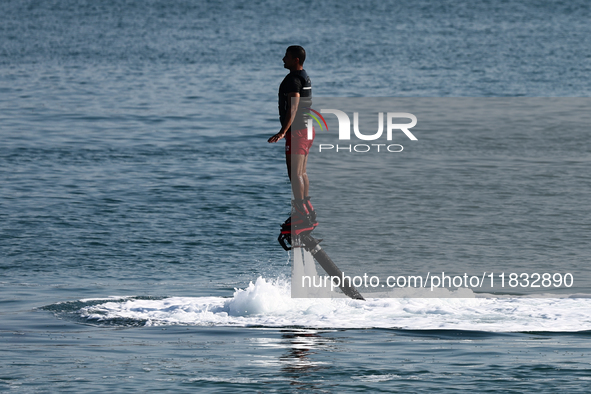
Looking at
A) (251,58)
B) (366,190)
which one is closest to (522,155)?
(366,190)

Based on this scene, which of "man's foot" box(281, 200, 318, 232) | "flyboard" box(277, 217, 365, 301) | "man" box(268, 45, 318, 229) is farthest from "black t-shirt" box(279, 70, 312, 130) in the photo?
"flyboard" box(277, 217, 365, 301)

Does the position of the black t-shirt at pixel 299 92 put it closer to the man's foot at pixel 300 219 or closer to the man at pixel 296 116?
the man at pixel 296 116

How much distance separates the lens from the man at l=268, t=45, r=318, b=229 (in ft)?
33.8

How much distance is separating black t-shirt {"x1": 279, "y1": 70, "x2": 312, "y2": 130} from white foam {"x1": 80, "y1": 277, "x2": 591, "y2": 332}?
5.74ft

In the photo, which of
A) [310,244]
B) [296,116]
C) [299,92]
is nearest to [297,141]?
[296,116]

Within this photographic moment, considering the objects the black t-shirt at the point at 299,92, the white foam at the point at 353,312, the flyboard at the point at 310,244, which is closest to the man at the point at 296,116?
the black t-shirt at the point at 299,92

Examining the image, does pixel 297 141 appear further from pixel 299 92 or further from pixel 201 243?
pixel 201 243

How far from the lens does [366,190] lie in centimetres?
1744

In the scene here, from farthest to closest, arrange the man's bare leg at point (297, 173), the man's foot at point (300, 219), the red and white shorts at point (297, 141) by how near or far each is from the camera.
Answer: the man's foot at point (300, 219) → the man's bare leg at point (297, 173) → the red and white shorts at point (297, 141)

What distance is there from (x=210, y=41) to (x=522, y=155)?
114ft

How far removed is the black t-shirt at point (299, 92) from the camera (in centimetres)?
1032

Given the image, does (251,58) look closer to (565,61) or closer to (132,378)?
(565,61)

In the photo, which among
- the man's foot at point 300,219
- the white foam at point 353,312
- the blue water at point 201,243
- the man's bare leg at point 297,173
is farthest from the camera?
the man's foot at point 300,219

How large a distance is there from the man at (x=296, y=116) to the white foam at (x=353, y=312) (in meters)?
1.12
